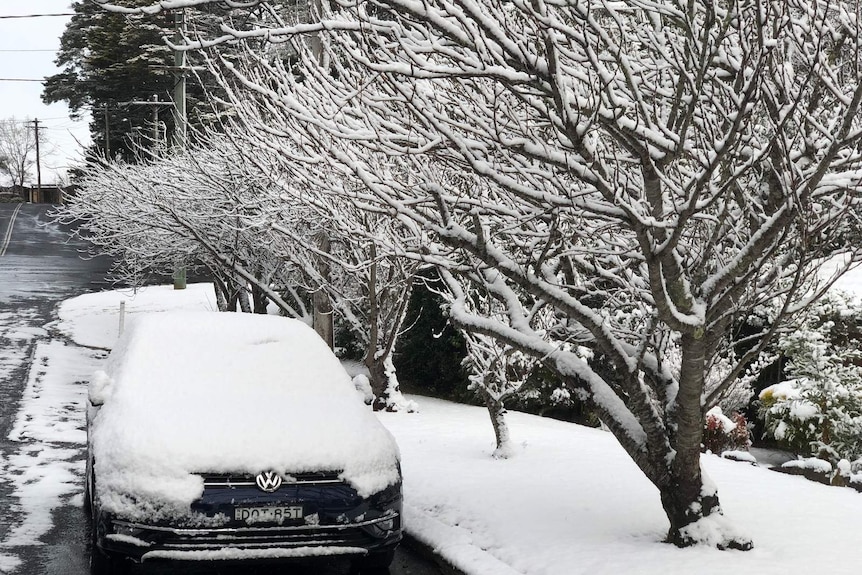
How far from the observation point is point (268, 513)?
5.61m

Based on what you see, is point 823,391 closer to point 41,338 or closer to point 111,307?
point 41,338

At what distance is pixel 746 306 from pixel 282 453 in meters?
2.86

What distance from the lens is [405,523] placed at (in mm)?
7262

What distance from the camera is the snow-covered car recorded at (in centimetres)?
548

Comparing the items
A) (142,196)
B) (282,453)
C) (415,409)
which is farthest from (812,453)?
(142,196)

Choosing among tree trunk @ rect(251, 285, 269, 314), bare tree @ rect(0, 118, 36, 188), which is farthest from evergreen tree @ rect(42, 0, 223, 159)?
bare tree @ rect(0, 118, 36, 188)

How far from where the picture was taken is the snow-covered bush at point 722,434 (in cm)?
1123

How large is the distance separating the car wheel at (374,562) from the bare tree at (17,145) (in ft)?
372

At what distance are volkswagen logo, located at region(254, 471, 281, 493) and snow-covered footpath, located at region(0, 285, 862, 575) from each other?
1.29 m

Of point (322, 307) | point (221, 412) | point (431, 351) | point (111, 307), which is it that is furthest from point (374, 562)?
point (111, 307)

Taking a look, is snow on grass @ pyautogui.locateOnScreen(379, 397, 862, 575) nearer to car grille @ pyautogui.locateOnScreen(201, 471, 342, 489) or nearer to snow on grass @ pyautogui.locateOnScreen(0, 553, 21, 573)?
car grille @ pyautogui.locateOnScreen(201, 471, 342, 489)

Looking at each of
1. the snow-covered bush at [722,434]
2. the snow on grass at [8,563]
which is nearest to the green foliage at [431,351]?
the snow-covered bush at [722,434]

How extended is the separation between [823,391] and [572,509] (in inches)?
184

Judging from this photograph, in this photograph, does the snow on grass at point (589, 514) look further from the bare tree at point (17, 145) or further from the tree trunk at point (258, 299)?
the bare tree at point (17, 145)
